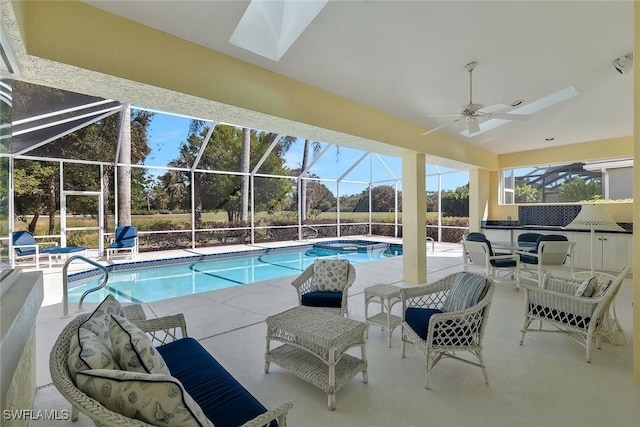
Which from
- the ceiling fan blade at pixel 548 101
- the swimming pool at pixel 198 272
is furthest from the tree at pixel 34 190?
the ceiling fan blade at pixel 548 101

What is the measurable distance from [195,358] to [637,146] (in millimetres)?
3681

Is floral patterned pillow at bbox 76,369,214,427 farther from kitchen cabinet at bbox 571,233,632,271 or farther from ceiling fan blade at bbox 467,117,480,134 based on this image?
kitchen cabinet at bbox 571,233,632,271

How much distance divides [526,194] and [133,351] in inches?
384

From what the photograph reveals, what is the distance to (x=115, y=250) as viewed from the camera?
343 inches

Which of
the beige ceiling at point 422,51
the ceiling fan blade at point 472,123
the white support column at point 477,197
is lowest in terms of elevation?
the white support column at point 477,197

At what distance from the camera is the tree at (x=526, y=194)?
8.30 meters

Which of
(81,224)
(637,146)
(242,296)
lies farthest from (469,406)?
(81,224)

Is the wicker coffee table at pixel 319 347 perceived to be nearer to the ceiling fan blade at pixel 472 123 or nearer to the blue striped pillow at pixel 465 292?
the blue striped pillow at pixel 465 292

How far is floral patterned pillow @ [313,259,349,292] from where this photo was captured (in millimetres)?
3652

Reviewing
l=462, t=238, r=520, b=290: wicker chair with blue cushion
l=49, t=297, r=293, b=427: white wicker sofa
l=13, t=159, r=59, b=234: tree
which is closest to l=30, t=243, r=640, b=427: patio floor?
l=49, t=297, r=293, b=427: white wicker sofa

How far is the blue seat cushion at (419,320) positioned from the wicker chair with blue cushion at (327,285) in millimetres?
813

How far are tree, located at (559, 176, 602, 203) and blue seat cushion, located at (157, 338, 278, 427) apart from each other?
30.5 ft

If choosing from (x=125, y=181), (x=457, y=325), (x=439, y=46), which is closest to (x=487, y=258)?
(x=457, y=325)

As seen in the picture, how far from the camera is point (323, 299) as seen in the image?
134 inches
